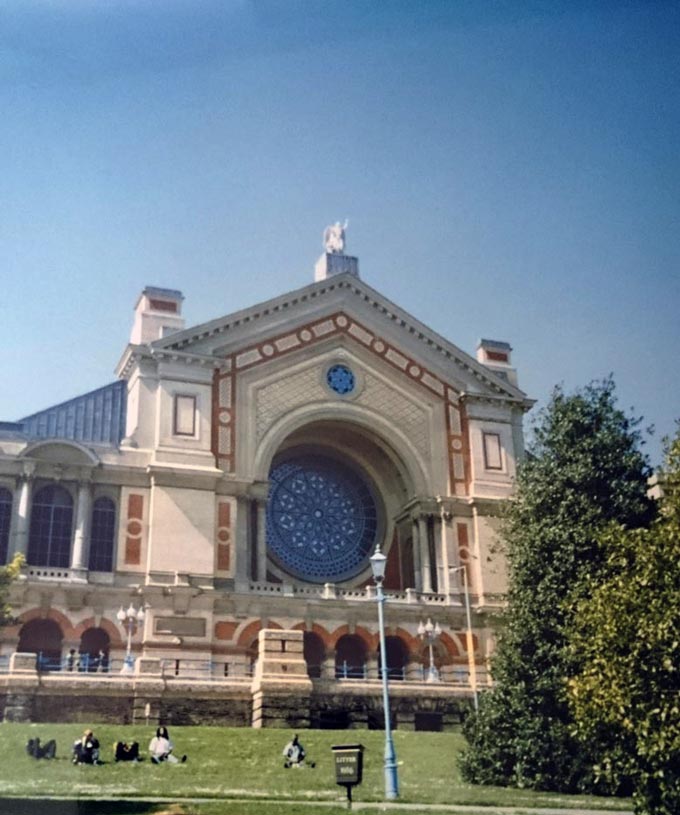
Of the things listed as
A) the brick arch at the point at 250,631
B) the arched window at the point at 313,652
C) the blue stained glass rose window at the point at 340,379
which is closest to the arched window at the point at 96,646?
the brick arch at the point at 250,631

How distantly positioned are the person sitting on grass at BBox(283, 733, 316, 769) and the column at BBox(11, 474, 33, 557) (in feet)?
64.0

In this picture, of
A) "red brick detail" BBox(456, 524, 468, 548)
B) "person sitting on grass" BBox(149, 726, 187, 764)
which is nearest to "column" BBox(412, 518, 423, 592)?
"red brick detail" BBox(456, 524, 468, 548)

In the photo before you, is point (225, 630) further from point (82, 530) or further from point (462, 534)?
point (462, 534)

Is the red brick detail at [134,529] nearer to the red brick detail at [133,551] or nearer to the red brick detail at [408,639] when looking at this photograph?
the red brick detail at [133,551]

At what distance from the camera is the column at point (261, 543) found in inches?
1822

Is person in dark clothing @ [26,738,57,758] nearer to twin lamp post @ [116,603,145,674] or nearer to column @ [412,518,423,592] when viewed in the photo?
twin lamp post @ [116,603,145,674]

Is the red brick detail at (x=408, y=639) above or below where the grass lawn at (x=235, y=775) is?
above

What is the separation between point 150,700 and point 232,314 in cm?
2055

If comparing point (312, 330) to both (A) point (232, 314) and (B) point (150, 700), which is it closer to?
(A) point (232, 314)

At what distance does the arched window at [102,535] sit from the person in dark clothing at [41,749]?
17.6 m

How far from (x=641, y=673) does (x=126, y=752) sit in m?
13.1

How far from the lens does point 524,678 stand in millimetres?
30016

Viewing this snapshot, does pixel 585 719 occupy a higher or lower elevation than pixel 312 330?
lower

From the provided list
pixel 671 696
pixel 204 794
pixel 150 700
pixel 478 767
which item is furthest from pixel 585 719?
Answer: pixel 150 700
